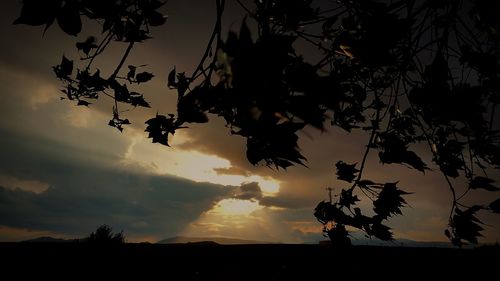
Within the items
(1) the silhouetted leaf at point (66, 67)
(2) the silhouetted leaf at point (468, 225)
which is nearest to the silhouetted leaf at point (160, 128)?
(1) the silhouetted leaf at point (66, 67)

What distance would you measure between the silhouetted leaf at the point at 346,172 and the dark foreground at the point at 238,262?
0.77 meters

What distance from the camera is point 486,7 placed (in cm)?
178

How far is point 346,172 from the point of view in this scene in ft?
10.2

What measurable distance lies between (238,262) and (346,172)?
4.90ft

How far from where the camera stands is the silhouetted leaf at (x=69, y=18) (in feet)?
4.23

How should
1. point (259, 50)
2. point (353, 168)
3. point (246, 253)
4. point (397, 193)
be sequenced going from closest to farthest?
point (259, 50), point (246, 253), point (397, 193), point (353, 168)

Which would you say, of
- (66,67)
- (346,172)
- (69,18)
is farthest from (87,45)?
(346,172)

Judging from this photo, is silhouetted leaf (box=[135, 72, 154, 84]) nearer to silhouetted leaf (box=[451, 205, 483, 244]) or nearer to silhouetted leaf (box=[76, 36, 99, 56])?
silhouetted leaf (box=[76, 36, 99, 56])

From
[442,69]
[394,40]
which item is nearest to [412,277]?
[442,69]

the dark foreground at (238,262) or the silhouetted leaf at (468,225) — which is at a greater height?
the silhouetted leaf at (468,225)

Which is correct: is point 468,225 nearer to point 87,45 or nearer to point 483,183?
Answer: point 483,183

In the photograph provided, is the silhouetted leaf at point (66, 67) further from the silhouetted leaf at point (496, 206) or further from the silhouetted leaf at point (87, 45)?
the silhouetted leaf at point (496, 206)

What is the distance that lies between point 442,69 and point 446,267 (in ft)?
4.83

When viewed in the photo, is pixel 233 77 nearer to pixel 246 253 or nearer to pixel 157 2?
pixel 246 253
